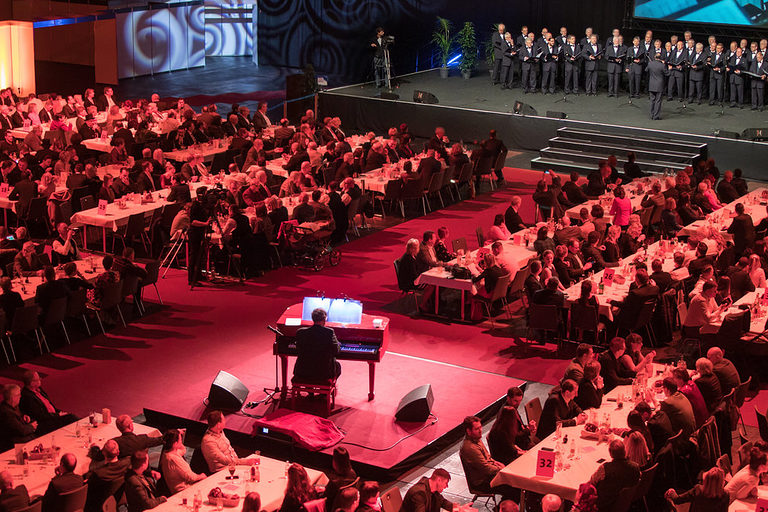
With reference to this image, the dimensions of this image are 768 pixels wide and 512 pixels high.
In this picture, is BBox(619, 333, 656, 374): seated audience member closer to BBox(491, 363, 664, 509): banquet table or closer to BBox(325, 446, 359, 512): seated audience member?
BBox(491, 363, 664, 509): banquet table

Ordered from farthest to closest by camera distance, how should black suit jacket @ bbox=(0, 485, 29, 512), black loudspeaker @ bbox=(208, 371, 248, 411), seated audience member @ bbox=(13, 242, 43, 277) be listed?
seated audience member @ bbox=(13, 242, 43, 277)
black loudspeaker @ bbox=(208, 371, 248, 411)
black suit jacket @ bbox=(0, 485, 29, 512)

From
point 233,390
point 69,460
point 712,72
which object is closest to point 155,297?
point 233,390

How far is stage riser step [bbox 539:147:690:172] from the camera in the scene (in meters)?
22.5

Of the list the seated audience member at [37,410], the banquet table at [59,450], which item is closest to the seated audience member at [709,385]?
the banquet table at [59,450]

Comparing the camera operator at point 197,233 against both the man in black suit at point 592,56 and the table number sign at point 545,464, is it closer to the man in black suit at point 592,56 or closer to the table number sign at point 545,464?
the table number sign at point 545,464

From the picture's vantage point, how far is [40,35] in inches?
1430

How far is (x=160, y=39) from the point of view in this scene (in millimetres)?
33219

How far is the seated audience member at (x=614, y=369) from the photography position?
11.1m

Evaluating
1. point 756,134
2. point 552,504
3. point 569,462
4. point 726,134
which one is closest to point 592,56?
point 726,134

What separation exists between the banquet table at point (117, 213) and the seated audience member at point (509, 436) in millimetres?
8187

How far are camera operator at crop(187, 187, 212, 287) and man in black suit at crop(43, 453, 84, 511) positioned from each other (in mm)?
6672

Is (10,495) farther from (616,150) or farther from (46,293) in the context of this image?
(616,150)

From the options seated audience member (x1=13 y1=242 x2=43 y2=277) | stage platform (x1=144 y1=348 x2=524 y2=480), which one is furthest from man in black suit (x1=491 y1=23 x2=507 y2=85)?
seated audience member (x1=13 y1=242 x2=43 y2=277)

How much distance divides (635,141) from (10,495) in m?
17.9
